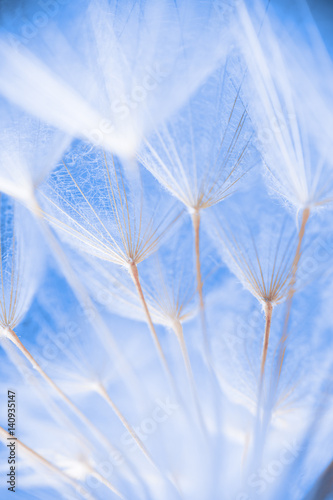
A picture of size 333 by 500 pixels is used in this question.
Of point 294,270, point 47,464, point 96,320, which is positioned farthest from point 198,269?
point 47,464

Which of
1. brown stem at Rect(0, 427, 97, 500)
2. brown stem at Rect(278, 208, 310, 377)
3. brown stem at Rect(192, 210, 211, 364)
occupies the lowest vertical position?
brown stem at Rect(0, 427, 97, 500)

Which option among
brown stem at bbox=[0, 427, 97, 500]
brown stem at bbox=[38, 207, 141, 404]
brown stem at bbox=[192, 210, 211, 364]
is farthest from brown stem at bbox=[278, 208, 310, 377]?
brown stem at bbox=[0, 427, 97, 500]

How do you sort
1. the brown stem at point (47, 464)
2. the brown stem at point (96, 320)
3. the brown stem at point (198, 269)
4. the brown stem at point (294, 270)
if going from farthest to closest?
the brown stem at point (96, 320), the brown stem at point (47, 464), the brown stem at point (198, 269), the brown stem at point (294, 270)

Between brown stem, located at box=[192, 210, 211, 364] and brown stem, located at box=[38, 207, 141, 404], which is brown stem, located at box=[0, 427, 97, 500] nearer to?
brown stem, located at box=[38, 207, 141, 404]

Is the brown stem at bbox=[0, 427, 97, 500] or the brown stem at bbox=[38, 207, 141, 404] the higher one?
the brown stem at bbox=[38, 207, 141, 404]

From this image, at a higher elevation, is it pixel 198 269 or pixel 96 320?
pixel 96 320

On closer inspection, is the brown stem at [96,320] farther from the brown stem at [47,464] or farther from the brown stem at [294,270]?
the brown stem at [294,270]

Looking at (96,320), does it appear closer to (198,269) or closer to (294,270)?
(198,269)

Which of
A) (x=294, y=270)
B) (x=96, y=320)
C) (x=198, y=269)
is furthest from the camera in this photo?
(x=96, y=320)

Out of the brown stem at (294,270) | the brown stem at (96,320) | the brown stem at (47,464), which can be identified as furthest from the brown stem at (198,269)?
the brown stem at (47,464)


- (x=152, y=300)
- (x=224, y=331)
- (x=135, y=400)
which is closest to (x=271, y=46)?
(x=152, y=300)

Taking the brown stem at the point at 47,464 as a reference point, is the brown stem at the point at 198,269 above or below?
above

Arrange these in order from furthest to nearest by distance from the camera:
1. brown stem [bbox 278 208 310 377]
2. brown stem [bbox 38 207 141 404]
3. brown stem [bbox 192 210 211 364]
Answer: brown stem [bbox 38 207 141 404], brown stem [bbox 192 210 211 364], brown stem [bbox 278 208 310 377]
